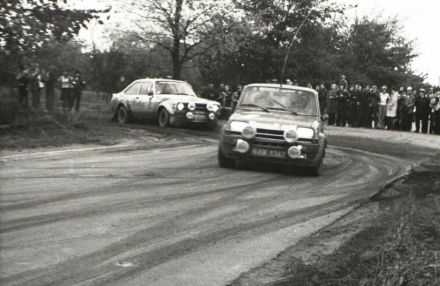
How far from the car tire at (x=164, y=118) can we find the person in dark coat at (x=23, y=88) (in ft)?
14.1

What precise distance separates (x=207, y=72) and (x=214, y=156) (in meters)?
19.3

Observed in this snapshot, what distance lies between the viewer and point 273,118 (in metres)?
10.6

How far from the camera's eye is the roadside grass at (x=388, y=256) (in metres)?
4.68

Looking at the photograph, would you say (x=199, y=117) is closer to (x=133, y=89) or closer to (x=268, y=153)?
(x=133, y=89)

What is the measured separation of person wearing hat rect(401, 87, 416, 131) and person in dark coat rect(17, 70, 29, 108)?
13533 millimetres

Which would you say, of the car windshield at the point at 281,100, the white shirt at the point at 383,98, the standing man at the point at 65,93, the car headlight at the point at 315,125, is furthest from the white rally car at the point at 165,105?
the car headlight at the point at 315,125

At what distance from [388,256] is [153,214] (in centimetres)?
269

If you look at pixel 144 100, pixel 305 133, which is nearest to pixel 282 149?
pixel 305 133

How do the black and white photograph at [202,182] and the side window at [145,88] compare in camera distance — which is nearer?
the black and white photograph at [202,182]

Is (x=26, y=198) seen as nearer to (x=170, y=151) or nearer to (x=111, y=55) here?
(x=170, y=151)

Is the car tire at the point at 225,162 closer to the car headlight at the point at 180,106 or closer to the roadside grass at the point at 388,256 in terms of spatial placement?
the roadside grass at the point at 388,256

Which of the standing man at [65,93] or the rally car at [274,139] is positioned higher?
the standing man at [65,93]

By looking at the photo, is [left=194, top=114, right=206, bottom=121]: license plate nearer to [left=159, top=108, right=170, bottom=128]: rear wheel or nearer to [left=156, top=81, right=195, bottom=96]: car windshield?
[left=159, top=108, right=170, bottom=128]: rear wheel

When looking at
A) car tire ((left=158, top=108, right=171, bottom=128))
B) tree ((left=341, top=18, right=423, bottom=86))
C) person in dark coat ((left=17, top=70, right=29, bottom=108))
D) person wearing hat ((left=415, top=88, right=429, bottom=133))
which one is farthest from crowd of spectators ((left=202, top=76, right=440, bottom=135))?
tree ((left=341, top=18, right=423, bottom=86))
